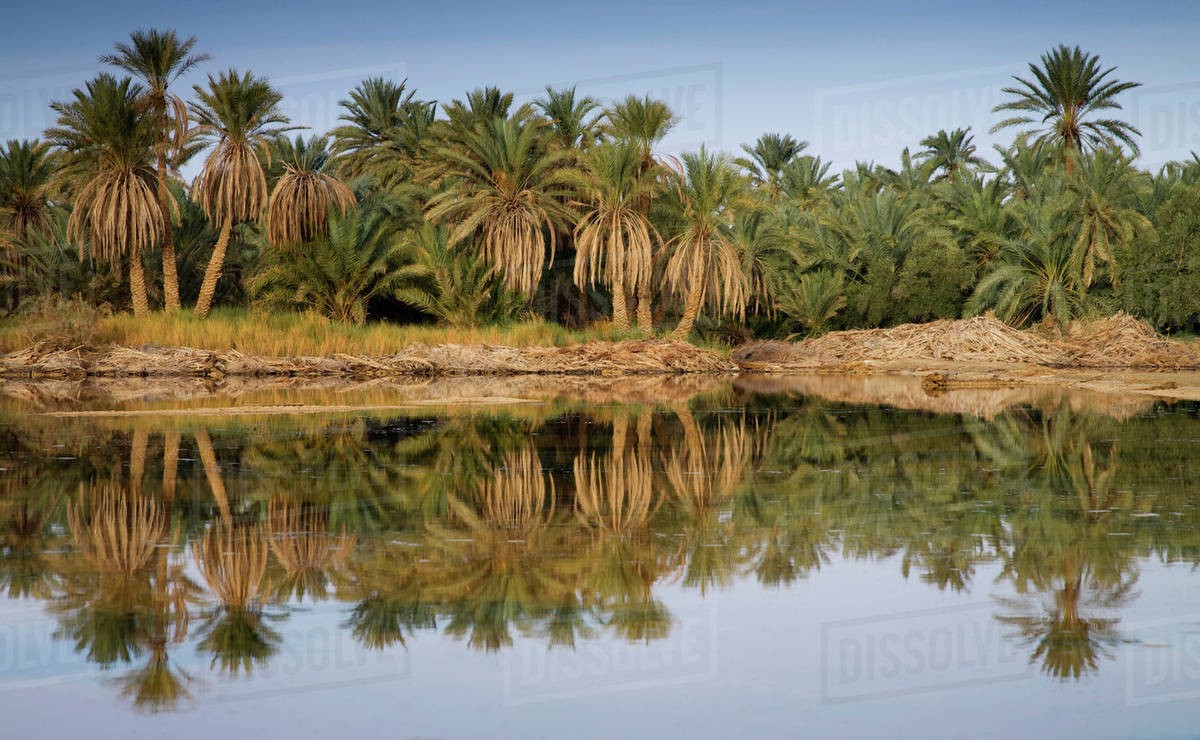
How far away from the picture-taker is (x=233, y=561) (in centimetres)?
646

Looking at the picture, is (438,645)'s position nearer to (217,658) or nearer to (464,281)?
(217,658)

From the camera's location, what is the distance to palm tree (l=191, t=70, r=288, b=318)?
3325 centimetres

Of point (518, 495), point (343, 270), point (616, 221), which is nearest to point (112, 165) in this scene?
point (343, 270)

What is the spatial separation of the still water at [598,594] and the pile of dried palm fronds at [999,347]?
875 inches

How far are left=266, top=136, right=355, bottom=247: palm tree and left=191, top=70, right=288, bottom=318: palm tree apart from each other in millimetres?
569

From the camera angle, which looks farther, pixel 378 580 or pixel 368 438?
pixel 368 438

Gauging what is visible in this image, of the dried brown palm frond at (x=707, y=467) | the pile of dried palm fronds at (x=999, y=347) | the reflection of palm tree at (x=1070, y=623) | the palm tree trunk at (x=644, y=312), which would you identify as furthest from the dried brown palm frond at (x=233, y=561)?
the palm tree trunk at (x=644, y=312)

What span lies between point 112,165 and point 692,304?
18.0 meters

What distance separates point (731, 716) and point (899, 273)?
3632 centimetres

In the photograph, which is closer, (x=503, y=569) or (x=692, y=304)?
(x=503, y=569)

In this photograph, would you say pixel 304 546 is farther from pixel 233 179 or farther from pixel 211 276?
→ pixel 211 276

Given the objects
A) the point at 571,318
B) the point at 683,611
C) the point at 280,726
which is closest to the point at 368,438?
the point at 683,611

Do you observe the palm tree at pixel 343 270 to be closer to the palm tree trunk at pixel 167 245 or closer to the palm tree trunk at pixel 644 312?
the palm tree trunk at pixel 167 245

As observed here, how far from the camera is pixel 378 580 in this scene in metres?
6.02
